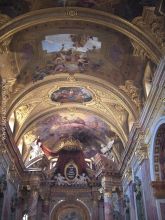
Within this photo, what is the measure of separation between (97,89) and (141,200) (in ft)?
20.6

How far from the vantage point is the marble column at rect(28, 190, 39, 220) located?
63.4 ft

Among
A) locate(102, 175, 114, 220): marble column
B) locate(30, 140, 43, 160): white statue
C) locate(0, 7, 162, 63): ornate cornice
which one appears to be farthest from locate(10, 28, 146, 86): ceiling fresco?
locate(102, 175, 114, 220): marble column

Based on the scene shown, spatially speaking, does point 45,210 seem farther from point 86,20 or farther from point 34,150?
point 86,20

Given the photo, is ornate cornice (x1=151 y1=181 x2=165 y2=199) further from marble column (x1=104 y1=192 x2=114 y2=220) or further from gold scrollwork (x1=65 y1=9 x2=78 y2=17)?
gold scrollwork (x1=65 y1=9 x2=78 y2=17)

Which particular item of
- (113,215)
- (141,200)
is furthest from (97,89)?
(113,215)

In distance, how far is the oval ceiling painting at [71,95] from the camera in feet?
60.8

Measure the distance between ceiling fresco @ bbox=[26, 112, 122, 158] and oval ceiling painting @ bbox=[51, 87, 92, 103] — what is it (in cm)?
155

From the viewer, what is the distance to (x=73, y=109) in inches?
806

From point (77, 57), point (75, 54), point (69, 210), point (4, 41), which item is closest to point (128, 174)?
point (69, 210)

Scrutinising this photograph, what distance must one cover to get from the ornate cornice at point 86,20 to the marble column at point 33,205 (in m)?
10.9

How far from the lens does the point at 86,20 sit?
13.4 metres

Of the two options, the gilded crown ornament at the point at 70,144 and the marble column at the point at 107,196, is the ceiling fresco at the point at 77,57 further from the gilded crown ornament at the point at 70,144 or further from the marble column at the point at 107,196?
the gilded crown ornament at the point at 70,144

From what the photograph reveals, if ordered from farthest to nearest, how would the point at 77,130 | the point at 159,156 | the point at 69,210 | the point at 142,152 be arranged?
the point at 77,130 < the point at 69,210 < the point at 142,152 < the point at 159,156

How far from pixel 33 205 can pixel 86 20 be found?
11999 mm
